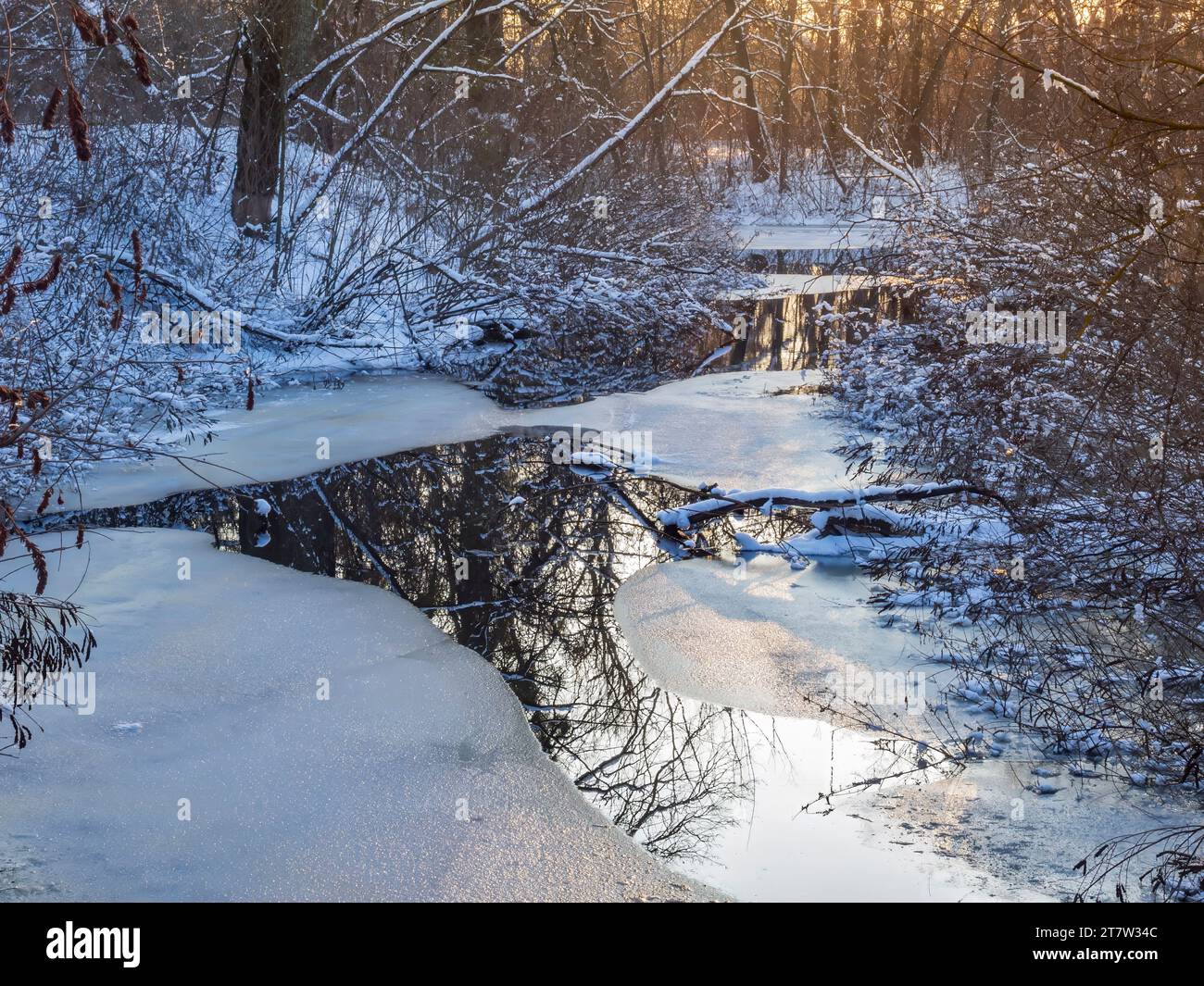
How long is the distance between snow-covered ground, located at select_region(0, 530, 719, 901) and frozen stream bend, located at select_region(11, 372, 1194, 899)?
0.11 ft

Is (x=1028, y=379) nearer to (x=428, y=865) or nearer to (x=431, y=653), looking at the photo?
(x=431, y=653)

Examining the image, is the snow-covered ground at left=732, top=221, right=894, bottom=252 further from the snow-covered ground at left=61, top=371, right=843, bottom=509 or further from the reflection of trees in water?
the reflection of trees in water

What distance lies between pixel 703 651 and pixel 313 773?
6.29ft

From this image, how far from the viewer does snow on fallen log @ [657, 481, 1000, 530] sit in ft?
22.9

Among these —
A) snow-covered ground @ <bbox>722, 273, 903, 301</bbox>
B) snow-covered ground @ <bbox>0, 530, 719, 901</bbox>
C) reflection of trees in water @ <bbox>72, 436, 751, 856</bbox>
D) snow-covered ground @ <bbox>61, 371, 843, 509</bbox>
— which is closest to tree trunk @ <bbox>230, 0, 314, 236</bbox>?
snow-covered ground @ <bbox>61, 371, 843, 509</bbox>

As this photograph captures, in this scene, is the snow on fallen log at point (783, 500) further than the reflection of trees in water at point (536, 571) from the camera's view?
Yes

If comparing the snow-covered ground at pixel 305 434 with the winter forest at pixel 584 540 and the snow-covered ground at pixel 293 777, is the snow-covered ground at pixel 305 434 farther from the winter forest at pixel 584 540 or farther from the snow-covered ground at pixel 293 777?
the snow-covered ground at pixel 293 777

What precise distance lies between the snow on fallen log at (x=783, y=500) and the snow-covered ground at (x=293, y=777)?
2053 mm

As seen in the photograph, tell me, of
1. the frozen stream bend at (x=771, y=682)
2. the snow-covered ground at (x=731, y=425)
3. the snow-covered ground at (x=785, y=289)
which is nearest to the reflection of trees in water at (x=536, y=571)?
the frozen stream bend at (x=771, y=682)

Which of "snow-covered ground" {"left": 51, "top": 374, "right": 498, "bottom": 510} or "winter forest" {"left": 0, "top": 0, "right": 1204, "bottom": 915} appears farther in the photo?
"snow-covered ground" {"left": 51, "top": 374, "right": 498, "bottom": 510}

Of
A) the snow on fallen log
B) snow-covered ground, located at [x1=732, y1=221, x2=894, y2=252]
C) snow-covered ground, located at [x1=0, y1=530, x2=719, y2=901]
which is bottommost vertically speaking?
snow-covered ground, located at [x1=0, y1=530, x2=719, y2=901]

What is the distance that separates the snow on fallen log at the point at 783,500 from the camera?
22.9 feet

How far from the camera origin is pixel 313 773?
13.5ft
